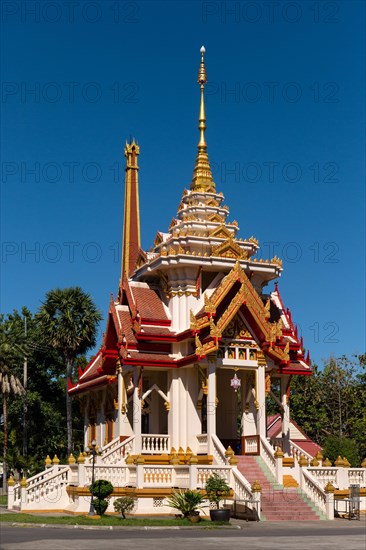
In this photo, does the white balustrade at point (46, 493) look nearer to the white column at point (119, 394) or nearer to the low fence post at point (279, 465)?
the white column at point (119, 394)

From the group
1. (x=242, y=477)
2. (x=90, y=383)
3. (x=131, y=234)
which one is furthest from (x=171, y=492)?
(x=131, y=234)

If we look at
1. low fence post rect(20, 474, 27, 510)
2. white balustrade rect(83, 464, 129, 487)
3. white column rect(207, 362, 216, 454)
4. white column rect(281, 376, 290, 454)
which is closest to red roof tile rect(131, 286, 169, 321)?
white column rect(207, 362, 216, 454)

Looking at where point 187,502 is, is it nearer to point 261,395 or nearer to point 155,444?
point 155,444

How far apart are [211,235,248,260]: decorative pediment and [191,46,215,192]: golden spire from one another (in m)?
5.18

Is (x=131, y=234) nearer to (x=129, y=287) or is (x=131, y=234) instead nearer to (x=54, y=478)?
(x=129, y=287)

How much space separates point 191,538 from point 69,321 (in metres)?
36.7

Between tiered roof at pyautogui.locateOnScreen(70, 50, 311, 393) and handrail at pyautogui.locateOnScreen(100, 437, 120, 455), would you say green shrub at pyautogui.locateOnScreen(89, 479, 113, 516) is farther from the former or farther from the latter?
tiered roof at pyautogui.locateOnScreen(70, 50, 311, 393)

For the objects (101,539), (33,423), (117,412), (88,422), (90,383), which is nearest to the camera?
(101,539)

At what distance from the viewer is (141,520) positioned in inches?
1048

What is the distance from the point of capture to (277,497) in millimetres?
29609

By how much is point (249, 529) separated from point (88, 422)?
21.9 meters

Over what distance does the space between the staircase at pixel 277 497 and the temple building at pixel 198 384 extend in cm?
5

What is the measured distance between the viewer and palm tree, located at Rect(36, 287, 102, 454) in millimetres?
57000

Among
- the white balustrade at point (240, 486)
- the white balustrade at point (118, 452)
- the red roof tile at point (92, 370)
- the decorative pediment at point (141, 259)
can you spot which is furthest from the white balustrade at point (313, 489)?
the red roof tile at point (92, 370)
